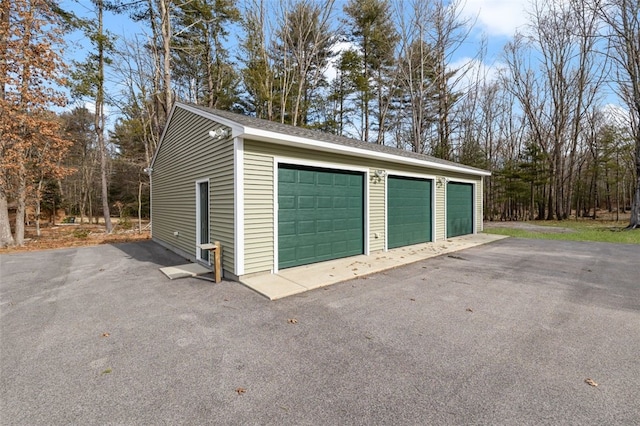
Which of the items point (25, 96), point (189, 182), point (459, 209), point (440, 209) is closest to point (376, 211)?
point (440, 209)

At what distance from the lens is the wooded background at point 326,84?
10328mm

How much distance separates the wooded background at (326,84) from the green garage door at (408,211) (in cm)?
879

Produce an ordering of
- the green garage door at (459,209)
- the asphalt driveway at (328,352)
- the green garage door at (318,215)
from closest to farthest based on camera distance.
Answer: the asphalt driveway at (328,352) → the green garage door at (318,215) → the green garage door at (459,209)

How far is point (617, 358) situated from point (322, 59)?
17.2m

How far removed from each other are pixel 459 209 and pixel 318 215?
273 inches

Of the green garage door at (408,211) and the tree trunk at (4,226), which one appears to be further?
the tree trunk at (4,226)

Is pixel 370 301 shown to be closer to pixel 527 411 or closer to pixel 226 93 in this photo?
pixel 527 411

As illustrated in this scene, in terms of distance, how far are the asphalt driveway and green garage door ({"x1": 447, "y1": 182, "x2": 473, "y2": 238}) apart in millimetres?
5147

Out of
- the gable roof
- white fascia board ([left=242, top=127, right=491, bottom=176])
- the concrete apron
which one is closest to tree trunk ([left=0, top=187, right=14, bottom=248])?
the gable roof

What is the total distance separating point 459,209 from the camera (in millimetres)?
10422

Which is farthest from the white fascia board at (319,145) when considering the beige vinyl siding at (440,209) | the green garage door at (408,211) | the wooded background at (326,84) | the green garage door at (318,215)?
the wooded background at (326,84)

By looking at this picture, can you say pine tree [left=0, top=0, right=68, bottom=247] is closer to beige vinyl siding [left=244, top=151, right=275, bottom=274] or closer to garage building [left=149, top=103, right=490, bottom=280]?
garage building [left=149, top=103, right=490, bottom=280]

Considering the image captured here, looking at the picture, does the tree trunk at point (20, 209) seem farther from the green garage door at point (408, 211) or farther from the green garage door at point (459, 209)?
the green garage door at point (459, 209)

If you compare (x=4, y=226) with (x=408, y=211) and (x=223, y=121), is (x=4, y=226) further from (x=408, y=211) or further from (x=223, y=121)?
(x=408, y=211)
